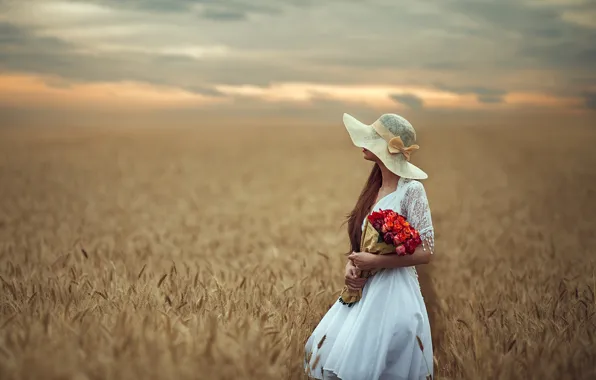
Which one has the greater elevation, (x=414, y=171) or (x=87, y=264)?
(x=414, y=171)

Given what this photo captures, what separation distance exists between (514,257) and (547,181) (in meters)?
5.42

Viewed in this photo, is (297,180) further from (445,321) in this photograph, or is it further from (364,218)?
(364,218)

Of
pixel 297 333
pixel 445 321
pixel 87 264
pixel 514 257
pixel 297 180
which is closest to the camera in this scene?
pixel 297 333

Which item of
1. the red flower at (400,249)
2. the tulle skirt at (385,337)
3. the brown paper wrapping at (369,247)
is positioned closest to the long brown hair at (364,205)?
the brown paper wrapping at (369,247)

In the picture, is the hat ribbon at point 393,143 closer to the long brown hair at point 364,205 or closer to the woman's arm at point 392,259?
the long brown hair at point 364,205

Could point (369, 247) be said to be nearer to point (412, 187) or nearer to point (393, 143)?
point (412, 187)

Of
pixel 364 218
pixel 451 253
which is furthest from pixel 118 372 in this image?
pixel 451 253

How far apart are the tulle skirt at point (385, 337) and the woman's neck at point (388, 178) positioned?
47 centimetres

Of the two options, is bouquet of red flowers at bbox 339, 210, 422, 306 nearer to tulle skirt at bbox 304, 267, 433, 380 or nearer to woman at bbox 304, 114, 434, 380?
woman at bbox 304, 114, 434, 380

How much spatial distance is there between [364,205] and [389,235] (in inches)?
16.0

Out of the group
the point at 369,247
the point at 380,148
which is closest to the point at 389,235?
the point at 369,247

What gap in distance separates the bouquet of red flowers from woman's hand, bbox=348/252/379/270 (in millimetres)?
32

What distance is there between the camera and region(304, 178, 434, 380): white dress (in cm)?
379

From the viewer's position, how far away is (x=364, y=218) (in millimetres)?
4027
